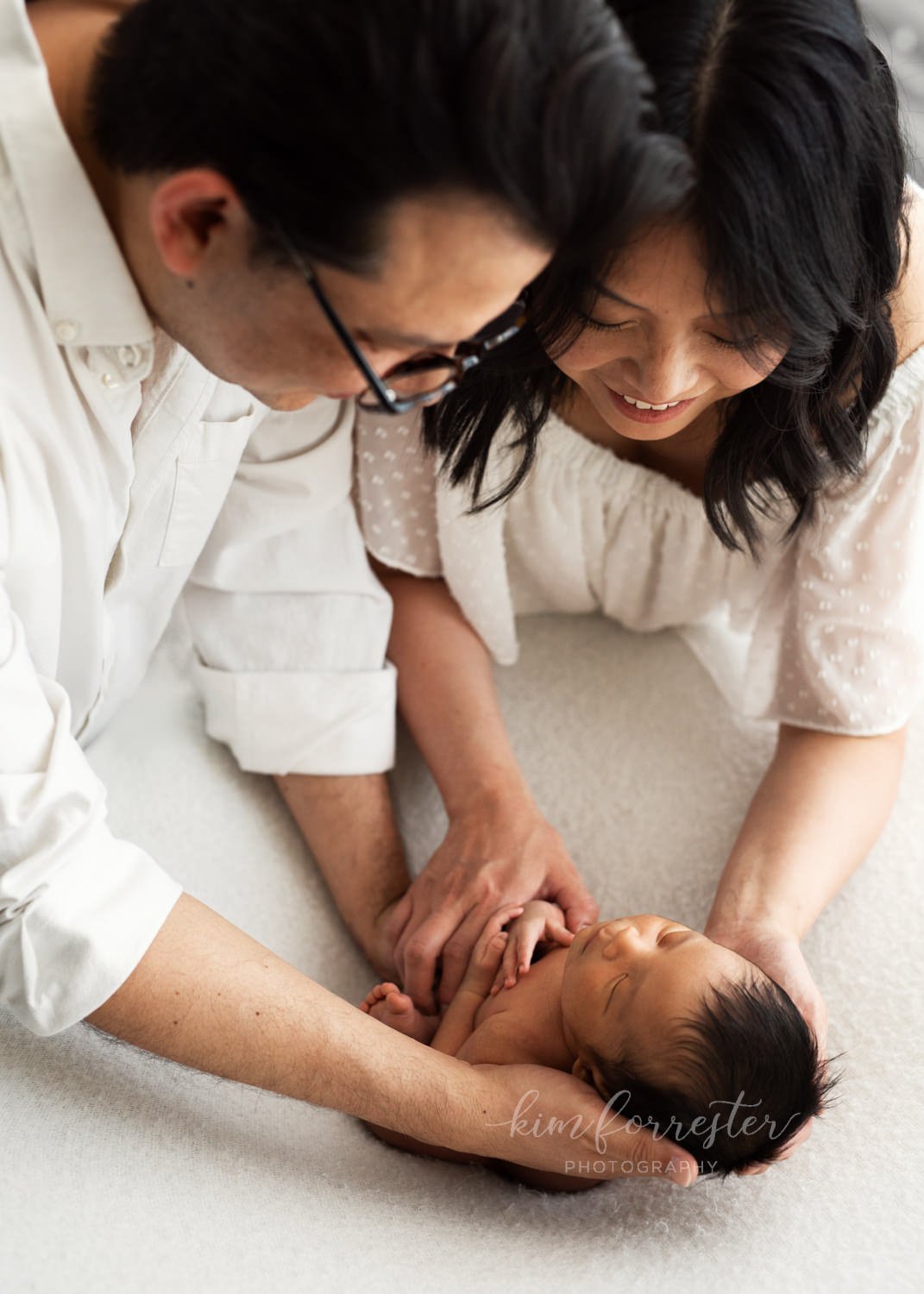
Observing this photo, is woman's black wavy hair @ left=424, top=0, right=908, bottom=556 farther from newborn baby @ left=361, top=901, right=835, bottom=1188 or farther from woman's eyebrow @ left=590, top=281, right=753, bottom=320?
newborn baby @ left=361, top=901, right=835, bottom=1188

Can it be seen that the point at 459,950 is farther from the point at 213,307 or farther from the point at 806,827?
the point at 213,307

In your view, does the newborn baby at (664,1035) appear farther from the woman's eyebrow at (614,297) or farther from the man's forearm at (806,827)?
the woman's eyebrow at (614,297)

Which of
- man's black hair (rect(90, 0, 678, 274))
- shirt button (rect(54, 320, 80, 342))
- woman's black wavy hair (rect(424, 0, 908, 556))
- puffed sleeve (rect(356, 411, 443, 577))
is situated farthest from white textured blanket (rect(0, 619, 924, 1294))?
man's black hair (rect(90, 0, 678, 274))

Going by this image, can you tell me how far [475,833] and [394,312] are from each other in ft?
2.10

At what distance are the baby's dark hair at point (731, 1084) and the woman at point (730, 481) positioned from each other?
10cm

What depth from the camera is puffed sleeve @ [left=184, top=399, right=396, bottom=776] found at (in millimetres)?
1347

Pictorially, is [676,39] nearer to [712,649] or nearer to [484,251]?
[484,251]

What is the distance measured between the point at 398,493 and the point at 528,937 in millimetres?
516

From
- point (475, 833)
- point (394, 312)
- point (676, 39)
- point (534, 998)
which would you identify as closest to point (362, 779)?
point (475, 833)

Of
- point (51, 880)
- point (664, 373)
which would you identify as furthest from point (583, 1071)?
point (664, 373)

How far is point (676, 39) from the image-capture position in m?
0.86

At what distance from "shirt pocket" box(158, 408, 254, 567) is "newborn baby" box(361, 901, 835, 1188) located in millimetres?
449

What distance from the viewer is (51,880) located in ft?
2.89

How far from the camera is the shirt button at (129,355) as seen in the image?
943 millimetres
